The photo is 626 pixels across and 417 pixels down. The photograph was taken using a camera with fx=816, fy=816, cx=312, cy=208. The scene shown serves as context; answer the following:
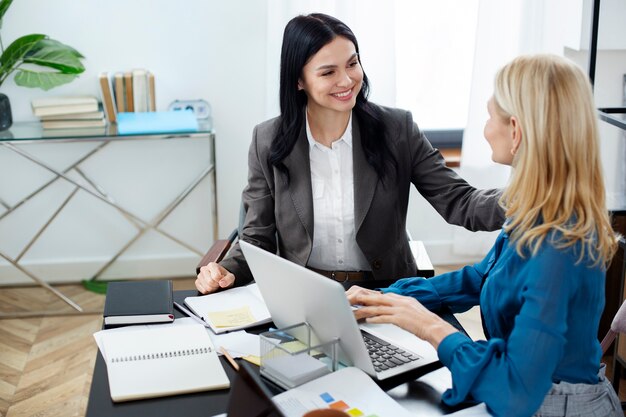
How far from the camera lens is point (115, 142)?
12.9 feet

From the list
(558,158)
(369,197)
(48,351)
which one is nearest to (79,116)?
(48,351)

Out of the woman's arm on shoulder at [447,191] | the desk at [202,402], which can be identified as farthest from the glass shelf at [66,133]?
the desk at [202,402]

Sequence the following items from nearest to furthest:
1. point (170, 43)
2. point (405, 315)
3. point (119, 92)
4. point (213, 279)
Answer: point (405, 315)
point (213, 279)
point (119, 92)
point (170, 43)

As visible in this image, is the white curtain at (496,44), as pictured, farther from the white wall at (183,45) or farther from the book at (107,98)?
the book at (107,98)

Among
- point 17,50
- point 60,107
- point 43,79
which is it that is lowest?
point 60,107

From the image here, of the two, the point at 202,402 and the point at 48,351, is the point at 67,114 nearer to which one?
the point at 48,351

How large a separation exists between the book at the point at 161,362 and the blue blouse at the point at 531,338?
492mm

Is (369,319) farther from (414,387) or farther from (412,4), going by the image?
(412,4)

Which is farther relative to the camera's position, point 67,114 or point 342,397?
point 67,114

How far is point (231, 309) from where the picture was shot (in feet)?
6.66

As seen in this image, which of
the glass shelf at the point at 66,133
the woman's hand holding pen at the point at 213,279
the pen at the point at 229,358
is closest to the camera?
the pen at the point at 229,358

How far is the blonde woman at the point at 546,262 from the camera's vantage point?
1.49 m

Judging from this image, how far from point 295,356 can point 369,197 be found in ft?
3.15

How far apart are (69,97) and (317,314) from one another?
2453 mm
